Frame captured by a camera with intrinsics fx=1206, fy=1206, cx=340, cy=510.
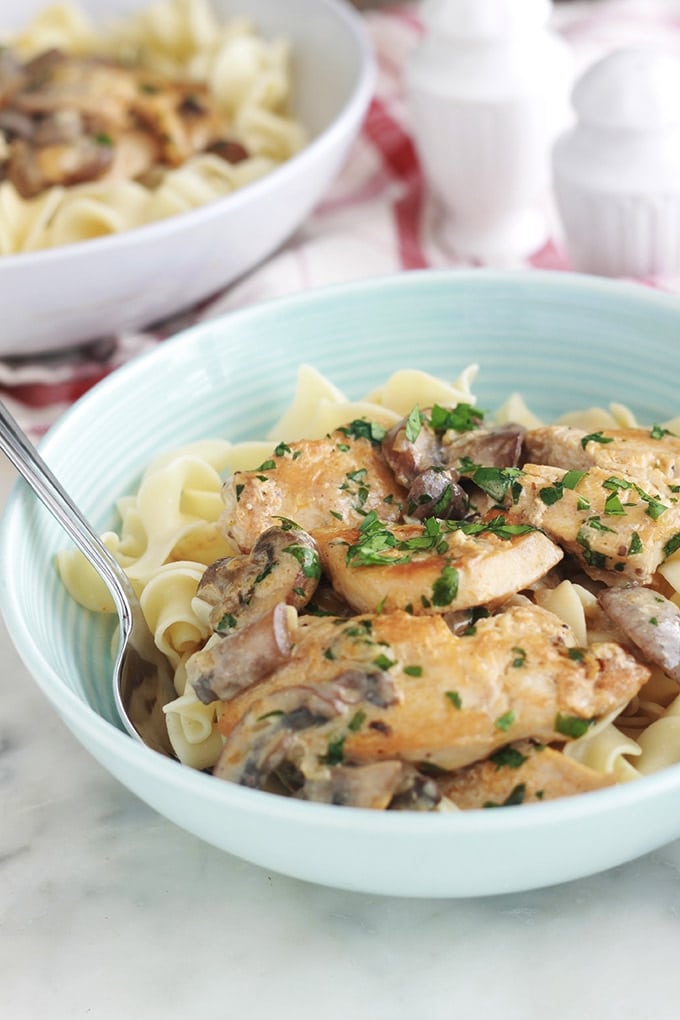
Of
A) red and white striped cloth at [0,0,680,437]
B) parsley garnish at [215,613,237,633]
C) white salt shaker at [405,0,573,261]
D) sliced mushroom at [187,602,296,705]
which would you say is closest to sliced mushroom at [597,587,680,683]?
sliced mushroom at [187,602,296,705]

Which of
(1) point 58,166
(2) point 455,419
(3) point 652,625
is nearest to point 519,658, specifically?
(3) point 652,625

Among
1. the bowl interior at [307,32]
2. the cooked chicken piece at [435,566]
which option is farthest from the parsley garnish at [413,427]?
the bowl interior at [307,32]

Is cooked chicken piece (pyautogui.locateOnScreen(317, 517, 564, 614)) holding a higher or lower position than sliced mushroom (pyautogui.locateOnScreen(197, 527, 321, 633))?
higher

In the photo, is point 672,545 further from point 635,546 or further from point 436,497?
point 436,497

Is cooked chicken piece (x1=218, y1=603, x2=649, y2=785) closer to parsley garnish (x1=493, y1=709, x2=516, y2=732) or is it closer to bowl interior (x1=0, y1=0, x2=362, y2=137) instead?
parsley garnish (x1=493, y1=709, x2=516, y2=732)

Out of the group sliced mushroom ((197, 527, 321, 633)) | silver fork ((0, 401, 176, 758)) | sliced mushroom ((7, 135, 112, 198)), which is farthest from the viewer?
sliced mushroom ((7, 135, 112, 198))
